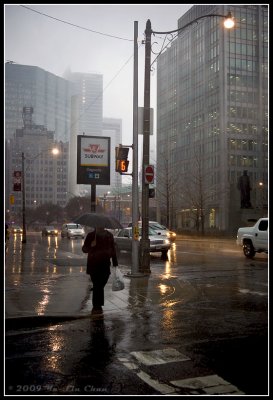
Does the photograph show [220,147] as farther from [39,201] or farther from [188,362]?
[39,201]

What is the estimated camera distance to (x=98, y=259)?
29.4ft

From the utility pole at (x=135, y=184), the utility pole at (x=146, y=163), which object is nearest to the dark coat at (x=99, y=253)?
the utility pole at (x=135, y=184)

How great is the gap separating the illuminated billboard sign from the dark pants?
7306 mm

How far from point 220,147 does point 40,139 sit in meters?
42.0

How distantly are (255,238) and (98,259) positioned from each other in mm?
13099

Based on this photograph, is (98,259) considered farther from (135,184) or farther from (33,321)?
(135,184)

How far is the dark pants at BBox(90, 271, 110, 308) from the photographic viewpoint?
8.95 meters

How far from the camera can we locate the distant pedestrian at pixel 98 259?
29.4 ft

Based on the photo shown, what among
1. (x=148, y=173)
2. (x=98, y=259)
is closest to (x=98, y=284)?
(x=98, y=259)

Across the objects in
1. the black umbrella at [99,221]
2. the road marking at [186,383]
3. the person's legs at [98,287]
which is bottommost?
the road marking at [186,383]

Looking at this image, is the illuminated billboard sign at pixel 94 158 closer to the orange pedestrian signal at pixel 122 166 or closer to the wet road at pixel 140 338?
the orange pedestrian signal at pixel 122 166

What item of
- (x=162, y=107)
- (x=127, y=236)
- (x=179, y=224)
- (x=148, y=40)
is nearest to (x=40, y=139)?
(x=162, y=107)

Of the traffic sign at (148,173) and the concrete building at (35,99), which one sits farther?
the concrete building at (35,99)

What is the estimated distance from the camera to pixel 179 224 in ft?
305
